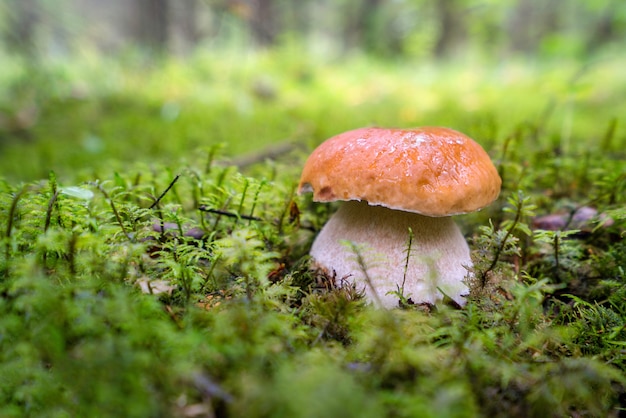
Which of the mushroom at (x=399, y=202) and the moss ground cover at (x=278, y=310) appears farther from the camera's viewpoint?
the mushroom at (x=399, y=202)

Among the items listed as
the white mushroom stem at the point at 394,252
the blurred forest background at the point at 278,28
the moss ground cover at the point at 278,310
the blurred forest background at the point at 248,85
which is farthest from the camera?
the blurred forest background at the point at 278,28

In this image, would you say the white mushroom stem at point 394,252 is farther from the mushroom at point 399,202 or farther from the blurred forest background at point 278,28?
the blurred forest background at point 278,28

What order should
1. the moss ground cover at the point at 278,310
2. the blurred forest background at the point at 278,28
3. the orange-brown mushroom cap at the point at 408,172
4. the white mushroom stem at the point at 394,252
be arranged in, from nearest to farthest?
1. the moss ground cover at the point at 278,310
2. the orange-brown mushroom cap at the point at 408,172
3. the white mushroom stem at the point at 394,252
4. the blurred forest background at the point at 278,28

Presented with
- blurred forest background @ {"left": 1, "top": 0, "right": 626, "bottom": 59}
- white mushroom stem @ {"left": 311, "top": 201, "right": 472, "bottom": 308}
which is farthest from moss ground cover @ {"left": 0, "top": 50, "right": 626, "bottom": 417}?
blurred forest background @ {"left": 1, "top": 0, "right": 626, "bottom": 59}

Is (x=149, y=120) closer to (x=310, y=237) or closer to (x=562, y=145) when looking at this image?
(x=310, y=237)

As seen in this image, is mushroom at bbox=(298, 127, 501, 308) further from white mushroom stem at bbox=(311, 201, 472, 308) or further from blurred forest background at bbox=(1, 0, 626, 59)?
blurred forest background at bbox=(1, 0, 626, 59)

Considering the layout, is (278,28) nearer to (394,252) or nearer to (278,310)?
(394,252)

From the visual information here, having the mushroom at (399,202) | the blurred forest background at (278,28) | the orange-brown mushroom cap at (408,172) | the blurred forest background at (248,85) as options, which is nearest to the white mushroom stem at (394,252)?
the mushroom at (399,202)

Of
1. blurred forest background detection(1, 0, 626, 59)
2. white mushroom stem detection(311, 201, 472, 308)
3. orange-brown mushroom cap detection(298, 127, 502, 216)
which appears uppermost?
blurred forest background detection(1, 0, 626, 59)
